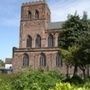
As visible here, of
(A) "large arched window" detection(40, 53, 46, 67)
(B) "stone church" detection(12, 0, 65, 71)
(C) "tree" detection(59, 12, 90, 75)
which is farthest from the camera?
(B) "stone church" detection(12, 0, 65, 71)

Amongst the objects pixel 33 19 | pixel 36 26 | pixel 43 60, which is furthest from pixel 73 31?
pixel 33 19

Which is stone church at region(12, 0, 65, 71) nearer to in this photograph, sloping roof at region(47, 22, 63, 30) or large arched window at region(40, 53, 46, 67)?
sloping roof at region(47, 22, 63, 30)

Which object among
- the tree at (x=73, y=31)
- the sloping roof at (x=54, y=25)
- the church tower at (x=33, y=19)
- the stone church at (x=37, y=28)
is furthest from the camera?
the sloping roof at (x=54, y=25)

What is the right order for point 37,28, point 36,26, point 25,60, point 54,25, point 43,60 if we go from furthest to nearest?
point 54,25, point 36,26, point 37,28, point 25,60, point 43,60

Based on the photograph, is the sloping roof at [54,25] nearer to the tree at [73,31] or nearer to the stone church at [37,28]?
the stone church at [37,28]

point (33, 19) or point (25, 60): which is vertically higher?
point (33, 19)

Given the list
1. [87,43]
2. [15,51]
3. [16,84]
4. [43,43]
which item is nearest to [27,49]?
[15,51]

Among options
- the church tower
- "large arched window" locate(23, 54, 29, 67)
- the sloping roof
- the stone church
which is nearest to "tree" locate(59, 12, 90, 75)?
the stone church

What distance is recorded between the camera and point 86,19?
56.5m

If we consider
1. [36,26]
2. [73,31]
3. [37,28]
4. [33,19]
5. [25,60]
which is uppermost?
[33,19]

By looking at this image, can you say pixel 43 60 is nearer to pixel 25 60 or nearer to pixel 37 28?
pixel 25 60

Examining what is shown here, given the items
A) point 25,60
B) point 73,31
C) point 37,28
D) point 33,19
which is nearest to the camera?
point 73,31

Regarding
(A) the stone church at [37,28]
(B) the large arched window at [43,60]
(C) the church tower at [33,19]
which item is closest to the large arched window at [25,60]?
(A) the stone church at [37,28]

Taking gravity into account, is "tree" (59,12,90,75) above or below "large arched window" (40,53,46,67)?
above
